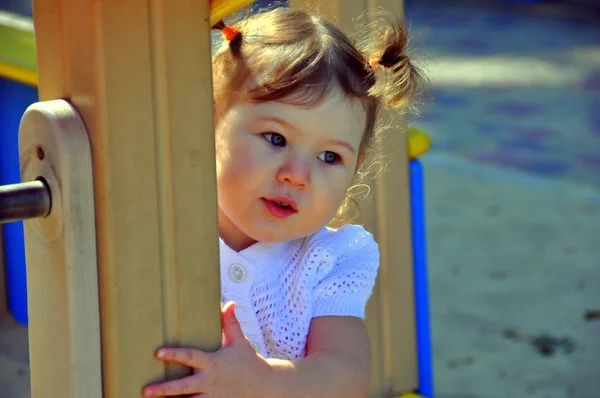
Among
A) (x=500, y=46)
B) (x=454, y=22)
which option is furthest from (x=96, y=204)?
(x=454, y=22)

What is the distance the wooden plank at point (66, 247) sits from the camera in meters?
1.17

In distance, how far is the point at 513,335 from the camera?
3625 millimetres

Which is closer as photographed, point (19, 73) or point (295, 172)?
point (295, 172)

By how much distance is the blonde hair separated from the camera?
1.57m

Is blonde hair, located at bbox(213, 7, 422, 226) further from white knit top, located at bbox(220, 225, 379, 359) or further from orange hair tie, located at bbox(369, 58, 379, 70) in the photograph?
white knit top, located at bbox(220, 225, 379, 359)

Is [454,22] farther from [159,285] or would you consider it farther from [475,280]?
[159,285]

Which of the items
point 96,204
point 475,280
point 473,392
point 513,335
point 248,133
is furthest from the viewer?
point 475,280

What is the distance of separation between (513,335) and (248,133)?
7.46 feet

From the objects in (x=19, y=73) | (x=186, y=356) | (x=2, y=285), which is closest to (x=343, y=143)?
(x=186, y=356)

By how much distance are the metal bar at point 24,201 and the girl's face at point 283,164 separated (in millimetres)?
408

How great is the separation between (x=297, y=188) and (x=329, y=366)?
0.84 ft

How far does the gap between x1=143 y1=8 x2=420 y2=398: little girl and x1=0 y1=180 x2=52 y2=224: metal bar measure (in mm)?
367

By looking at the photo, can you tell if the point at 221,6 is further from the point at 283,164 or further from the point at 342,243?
the point at 342,243

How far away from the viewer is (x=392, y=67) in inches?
68.8
